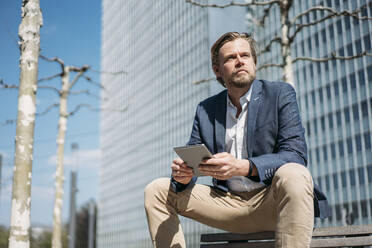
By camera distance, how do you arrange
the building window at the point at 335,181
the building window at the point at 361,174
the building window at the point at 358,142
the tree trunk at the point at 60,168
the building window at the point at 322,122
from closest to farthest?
the tree trunk at the point at 60,168 < the building window at the point at 361,174 < the building window at the point at 358,142 < the building window at the point at 335,181 < the building window at the point at 322,122

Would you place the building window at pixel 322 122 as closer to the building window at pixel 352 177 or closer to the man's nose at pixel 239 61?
the building window at pixel 352 177

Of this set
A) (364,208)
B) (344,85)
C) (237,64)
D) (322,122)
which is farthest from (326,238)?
(322,122)

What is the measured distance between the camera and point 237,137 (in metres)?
2.97

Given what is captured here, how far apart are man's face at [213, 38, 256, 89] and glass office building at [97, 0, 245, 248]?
2350 inches

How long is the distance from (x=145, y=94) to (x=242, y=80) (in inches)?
3353

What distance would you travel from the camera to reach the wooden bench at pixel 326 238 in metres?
2.86

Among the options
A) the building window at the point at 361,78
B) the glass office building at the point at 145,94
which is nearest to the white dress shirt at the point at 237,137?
the building window at the point at 361,78

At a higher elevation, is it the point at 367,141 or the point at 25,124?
the point at 367,141

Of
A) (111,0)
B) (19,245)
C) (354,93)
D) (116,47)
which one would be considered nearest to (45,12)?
(19,245)

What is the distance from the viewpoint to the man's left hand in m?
2.52

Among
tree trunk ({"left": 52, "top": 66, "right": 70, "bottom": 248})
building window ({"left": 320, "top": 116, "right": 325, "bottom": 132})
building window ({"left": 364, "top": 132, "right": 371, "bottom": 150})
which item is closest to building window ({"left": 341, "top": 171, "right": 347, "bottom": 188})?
building window ({"left": 364, "top": 132, "right": 371, "bottom": 150})

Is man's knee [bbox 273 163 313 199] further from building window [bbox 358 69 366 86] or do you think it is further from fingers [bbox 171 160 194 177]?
building window [bbox 358 69 366 86]

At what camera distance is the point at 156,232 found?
110 inches

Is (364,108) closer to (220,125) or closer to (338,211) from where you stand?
(338,211)
